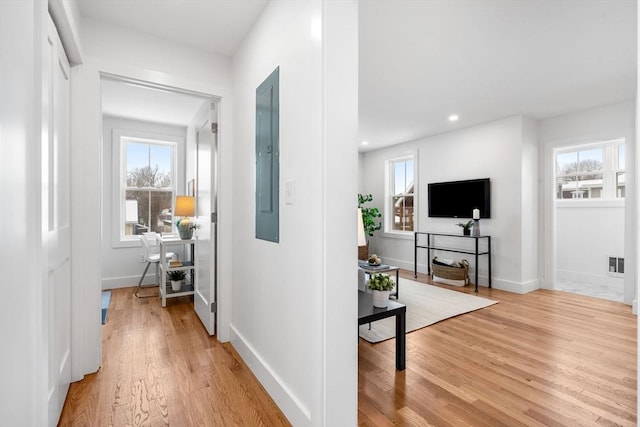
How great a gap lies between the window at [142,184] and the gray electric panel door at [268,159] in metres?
3.39

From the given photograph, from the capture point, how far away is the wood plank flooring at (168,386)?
5.60 feet

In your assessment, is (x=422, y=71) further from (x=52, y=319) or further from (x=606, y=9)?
(x=52, y=319)

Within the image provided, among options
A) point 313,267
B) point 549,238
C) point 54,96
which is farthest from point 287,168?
point 549,238

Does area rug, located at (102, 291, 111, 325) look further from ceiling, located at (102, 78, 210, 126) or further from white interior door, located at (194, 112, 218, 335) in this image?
ceiling, located at (102, 78, 210, 126)

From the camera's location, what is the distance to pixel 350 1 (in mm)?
1446

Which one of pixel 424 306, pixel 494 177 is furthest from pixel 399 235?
pixel 424 306

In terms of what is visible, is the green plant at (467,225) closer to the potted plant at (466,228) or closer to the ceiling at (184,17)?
the potted plant at (466,228)

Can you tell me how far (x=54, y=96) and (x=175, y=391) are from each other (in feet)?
5.93

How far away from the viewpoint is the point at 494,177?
4.76m

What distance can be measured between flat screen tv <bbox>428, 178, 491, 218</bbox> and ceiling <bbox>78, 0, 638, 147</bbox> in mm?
1380

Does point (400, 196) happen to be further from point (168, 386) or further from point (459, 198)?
point (168, 386)

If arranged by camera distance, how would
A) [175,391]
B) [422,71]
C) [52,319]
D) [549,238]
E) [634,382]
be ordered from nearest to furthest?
[52,319] < [175,391] < [634,382] < [422,71] < [549,238]

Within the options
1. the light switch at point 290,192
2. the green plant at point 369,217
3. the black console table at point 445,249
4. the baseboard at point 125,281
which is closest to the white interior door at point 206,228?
the light switch at point 290,192

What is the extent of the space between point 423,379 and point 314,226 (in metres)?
1.46
